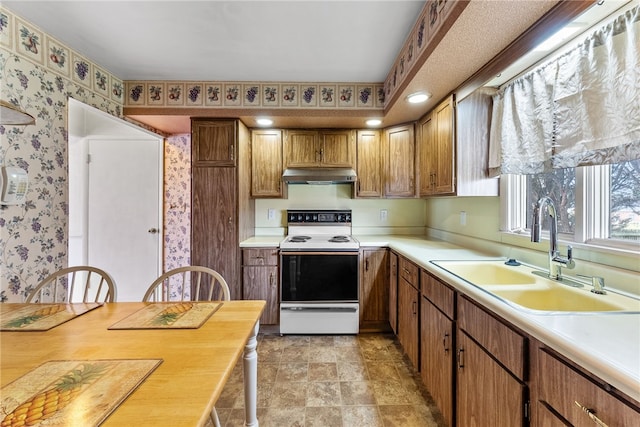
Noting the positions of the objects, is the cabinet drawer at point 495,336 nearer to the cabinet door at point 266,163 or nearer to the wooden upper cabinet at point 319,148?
the wooden upper cabinet at point 319,148

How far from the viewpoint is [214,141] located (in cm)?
247

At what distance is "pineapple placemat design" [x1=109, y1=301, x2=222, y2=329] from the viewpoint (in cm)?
105

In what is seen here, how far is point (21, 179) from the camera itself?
5.05 feet

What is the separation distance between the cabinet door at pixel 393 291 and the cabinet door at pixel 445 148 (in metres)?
0.72

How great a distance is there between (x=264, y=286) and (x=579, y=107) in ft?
8.21

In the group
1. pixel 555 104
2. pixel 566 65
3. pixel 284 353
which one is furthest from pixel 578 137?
pixel 284 353

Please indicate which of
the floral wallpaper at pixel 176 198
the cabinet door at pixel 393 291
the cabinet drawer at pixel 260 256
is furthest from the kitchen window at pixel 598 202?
the floral wallpaper at pixel 176 198

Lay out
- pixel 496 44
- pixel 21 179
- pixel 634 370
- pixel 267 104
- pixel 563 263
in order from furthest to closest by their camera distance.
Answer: pixel 267 104 → pixel 21 179 → pixel 496 44 → pixel 563 263 → pixel 634 370

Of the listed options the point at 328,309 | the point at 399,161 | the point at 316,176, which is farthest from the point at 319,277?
the point at 399,161

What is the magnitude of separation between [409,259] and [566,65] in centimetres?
139

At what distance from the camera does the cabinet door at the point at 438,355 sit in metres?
1.35

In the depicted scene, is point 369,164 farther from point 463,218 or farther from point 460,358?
point 460,358

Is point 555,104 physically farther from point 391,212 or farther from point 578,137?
point 391,212

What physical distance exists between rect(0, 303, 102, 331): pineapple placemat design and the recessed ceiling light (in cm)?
234
